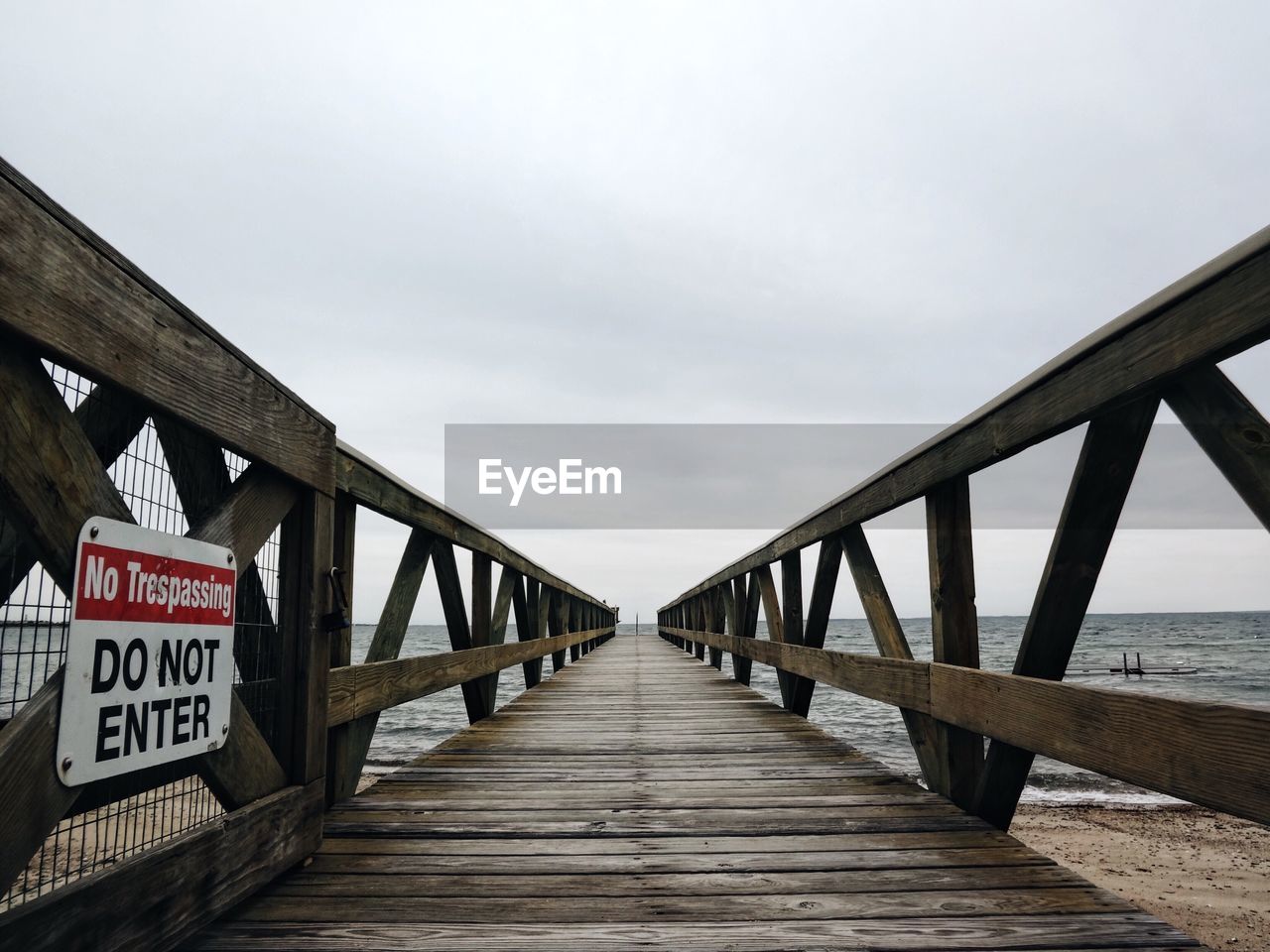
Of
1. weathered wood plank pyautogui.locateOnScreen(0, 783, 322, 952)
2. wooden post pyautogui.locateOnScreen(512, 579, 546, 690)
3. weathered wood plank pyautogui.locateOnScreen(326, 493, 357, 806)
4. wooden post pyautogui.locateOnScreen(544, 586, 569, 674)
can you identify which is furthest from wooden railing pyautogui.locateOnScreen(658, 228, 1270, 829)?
wooden post pyautogui.locateOnScreen(544, 586, 569, 674)

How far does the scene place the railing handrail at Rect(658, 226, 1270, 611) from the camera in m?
1.33

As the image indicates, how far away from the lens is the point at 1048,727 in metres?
1.89

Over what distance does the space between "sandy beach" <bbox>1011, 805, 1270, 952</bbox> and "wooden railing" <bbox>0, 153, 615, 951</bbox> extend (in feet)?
26.5

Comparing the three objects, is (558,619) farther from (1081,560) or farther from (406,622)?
(1081,560)

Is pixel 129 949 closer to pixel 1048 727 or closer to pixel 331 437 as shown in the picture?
pixel 331 437

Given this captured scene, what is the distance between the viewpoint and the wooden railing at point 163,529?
3.80 ft

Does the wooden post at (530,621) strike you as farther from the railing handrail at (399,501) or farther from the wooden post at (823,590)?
the wooden post at (823,590)

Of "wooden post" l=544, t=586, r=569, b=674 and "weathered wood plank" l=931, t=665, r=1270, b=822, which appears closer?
"weathered wood plank" l=931, t=665, r=1270, b=822

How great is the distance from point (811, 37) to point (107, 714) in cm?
1056

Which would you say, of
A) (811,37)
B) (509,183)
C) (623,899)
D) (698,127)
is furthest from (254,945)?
(698,127)

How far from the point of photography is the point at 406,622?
3.29 m

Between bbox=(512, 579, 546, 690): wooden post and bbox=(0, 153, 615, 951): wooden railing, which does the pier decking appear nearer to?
bbox=(0, 153, 615, 951): wooden railing

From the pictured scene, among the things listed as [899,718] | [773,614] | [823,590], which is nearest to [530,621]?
[773,614]

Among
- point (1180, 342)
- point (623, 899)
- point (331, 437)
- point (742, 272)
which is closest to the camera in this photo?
point (1180, 342)
